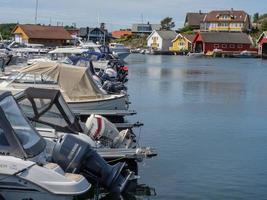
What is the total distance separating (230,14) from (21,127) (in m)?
154

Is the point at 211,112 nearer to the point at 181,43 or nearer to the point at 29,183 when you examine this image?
the point at 29,183

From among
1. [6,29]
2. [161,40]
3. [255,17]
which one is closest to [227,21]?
[161,40]

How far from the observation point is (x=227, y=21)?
159250 mm

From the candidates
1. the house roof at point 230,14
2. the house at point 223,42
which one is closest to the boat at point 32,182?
the house at point 223,42

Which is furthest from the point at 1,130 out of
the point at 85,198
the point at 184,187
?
the point at 184,187

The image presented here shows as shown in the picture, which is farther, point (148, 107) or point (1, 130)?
point (148, 107)

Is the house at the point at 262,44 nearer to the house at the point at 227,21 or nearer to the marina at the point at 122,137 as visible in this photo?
the house at the point at 227,21

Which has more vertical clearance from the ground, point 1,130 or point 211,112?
point 1,130

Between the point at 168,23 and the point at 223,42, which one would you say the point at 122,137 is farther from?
the point at 168,23

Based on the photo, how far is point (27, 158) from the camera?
31.3ft

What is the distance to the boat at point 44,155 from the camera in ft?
30.8

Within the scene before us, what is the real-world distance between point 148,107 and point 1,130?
78.8ft

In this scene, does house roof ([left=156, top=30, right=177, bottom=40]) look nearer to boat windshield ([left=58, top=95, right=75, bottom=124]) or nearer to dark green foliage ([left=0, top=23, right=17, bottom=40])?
dark green foliage ([left=0, top=23, right=17, bottom=40])

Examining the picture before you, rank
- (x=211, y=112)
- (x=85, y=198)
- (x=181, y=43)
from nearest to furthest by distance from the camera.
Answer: (x=85, y=198)
(x=211, y=112)
(x=181, y=43)
